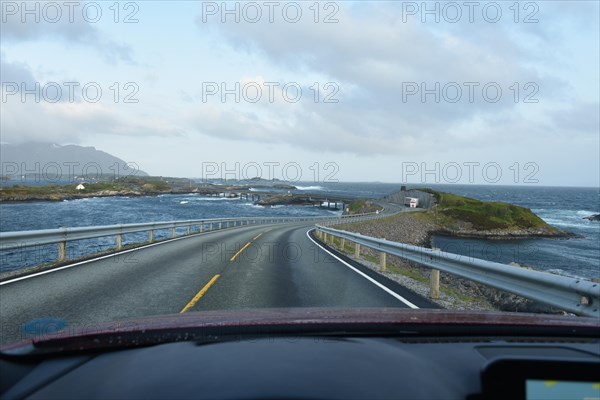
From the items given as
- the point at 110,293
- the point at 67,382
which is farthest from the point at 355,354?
the point at 110,293

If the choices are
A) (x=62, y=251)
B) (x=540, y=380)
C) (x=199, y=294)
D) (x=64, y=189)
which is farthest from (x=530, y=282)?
(x=64, y=189)

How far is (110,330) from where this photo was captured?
2615 mm

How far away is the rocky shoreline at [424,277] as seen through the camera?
9.41 meters

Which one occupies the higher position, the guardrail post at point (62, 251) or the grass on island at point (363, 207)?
the guardrail post at point (62, 251)

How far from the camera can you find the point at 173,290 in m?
8.15

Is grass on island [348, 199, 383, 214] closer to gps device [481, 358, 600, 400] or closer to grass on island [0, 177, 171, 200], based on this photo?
grass on island [0, 177, 171, 200]

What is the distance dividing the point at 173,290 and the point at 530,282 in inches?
253

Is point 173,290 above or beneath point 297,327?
beneath

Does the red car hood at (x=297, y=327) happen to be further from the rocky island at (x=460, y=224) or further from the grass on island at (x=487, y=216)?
the grass on island at (x=487, y=216)

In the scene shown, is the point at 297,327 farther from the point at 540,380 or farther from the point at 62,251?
the point at 62,251

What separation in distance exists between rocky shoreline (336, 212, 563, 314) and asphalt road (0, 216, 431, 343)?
0.85 m

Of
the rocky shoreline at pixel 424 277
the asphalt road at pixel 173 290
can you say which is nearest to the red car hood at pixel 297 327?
the asphalt road at pixel 173 290

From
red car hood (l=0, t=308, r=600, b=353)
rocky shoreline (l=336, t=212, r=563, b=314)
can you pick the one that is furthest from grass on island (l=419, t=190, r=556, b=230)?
red car hood (l=0, t=308, r=600, b=353)

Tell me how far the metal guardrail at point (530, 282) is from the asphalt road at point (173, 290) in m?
1.00
